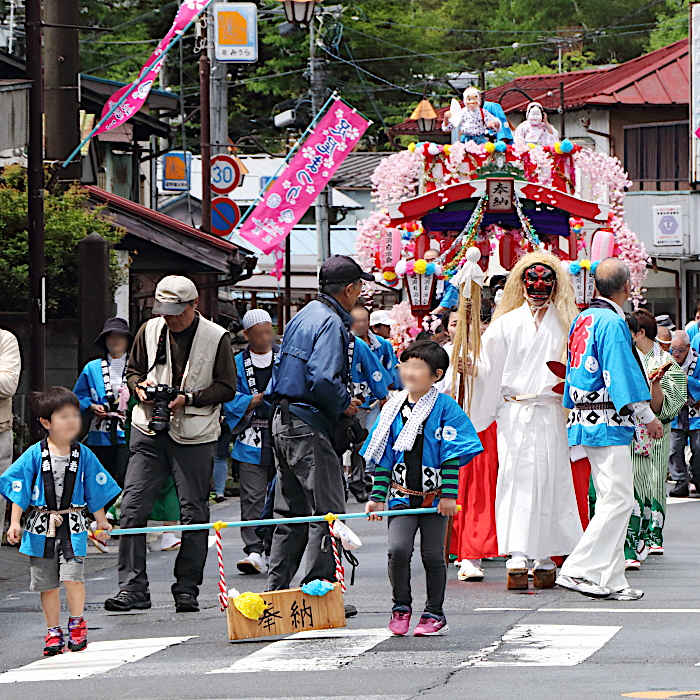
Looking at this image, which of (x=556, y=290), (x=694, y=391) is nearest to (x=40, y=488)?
(x=556, y=290)

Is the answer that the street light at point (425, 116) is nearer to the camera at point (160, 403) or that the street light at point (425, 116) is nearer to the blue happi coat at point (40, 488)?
the camera at point (160, 403)

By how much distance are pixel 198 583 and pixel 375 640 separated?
1.77 metres

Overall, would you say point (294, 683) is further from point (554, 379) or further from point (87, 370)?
point (87, 370)

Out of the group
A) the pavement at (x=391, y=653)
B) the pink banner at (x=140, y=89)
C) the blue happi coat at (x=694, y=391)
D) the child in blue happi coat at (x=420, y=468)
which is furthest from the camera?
the blue happi coat at (x=694, y=391)

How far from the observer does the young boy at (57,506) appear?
773cm

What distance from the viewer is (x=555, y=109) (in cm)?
4034

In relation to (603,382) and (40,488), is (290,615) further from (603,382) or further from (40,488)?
(603,382)

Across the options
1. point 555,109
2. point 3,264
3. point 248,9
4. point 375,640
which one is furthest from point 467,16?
point 375,640

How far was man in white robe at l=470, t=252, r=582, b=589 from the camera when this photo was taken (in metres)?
9.51

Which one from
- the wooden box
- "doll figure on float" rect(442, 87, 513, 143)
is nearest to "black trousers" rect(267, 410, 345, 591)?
the wooden box

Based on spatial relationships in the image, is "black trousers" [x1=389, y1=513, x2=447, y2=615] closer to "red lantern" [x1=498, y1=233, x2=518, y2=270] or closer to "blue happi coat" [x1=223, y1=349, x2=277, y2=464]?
"blue happi coat" [x1=223, y1=349, x2=277, y2=464]

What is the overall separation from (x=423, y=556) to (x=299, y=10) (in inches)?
723

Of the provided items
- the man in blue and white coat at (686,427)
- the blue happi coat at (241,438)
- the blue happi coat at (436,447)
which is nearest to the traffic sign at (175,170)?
the man in blue and white coat at (686,427)

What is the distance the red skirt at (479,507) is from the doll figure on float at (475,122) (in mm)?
Result: 10373
